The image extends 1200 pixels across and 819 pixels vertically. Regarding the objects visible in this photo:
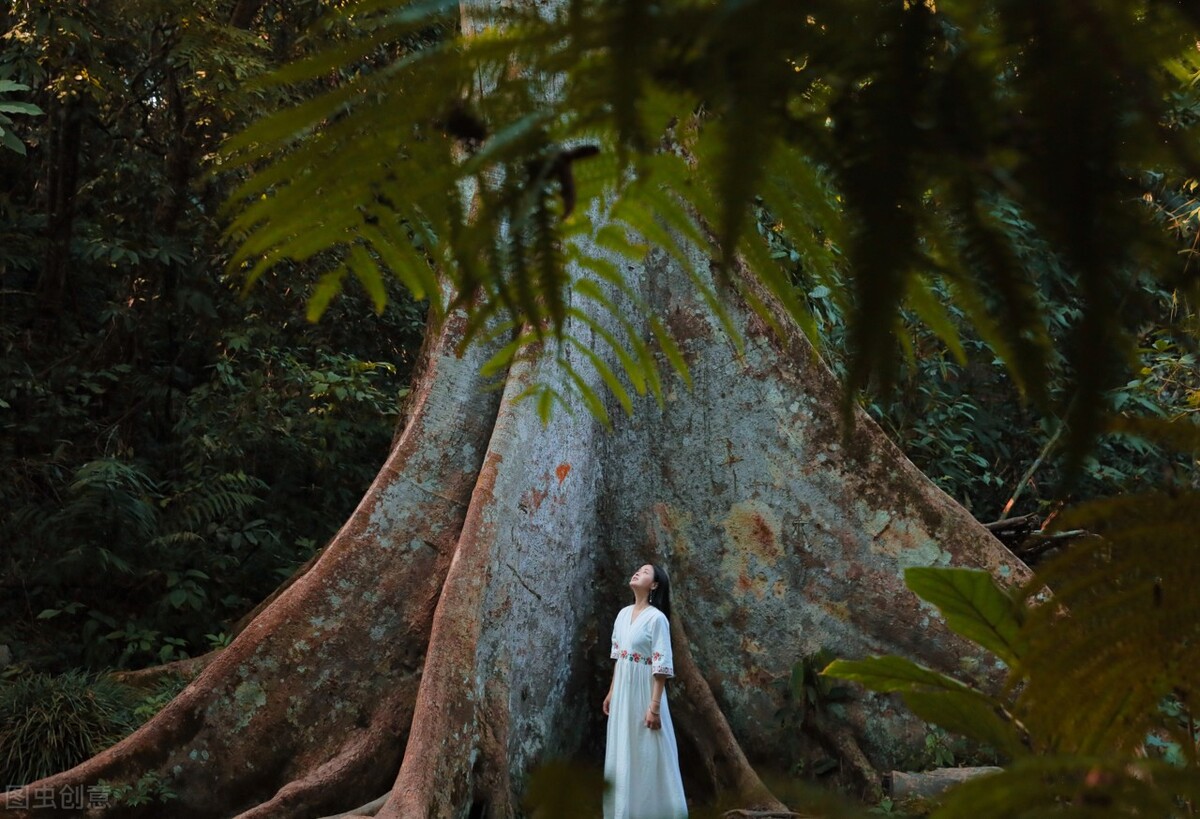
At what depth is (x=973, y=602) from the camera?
164 centimetres

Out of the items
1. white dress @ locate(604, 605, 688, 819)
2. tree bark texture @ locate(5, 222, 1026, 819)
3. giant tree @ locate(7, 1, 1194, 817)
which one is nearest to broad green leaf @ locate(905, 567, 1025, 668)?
giant tree @ locate(7, 1, 1194, 817)

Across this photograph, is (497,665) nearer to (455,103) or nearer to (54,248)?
(455,103)

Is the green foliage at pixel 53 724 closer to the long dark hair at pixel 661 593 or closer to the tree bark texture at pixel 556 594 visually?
the tree bark texture at pixel 556 594

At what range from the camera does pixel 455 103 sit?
90 cm

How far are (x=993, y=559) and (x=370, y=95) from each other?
14.8 ft

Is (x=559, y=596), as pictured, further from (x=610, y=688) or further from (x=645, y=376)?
(x=645, y=376)

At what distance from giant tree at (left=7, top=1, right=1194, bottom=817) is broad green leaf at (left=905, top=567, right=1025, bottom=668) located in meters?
0.49

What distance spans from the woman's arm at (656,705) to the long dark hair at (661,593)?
0.30 m

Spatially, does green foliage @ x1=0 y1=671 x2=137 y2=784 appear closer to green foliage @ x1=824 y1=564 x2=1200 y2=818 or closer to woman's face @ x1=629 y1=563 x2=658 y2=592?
woman's face @ x1=629 y1=563 x2=658 y2=592

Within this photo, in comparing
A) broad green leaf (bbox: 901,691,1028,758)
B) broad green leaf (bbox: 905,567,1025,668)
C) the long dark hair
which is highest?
the long dark hair

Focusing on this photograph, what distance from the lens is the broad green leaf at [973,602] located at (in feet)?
5.32

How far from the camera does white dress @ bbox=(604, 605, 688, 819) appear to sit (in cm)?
484

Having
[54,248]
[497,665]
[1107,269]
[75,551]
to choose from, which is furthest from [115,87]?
[1107,269]

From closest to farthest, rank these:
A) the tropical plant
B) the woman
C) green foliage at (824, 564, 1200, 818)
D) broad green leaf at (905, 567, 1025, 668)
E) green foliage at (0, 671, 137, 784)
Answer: the tropical plant < green foliage at (824, 564, 1200, 818) < broad green leaf at (905, 567, 1025, 668) < the woman < green foliage at (0, 671, 137, 784)
